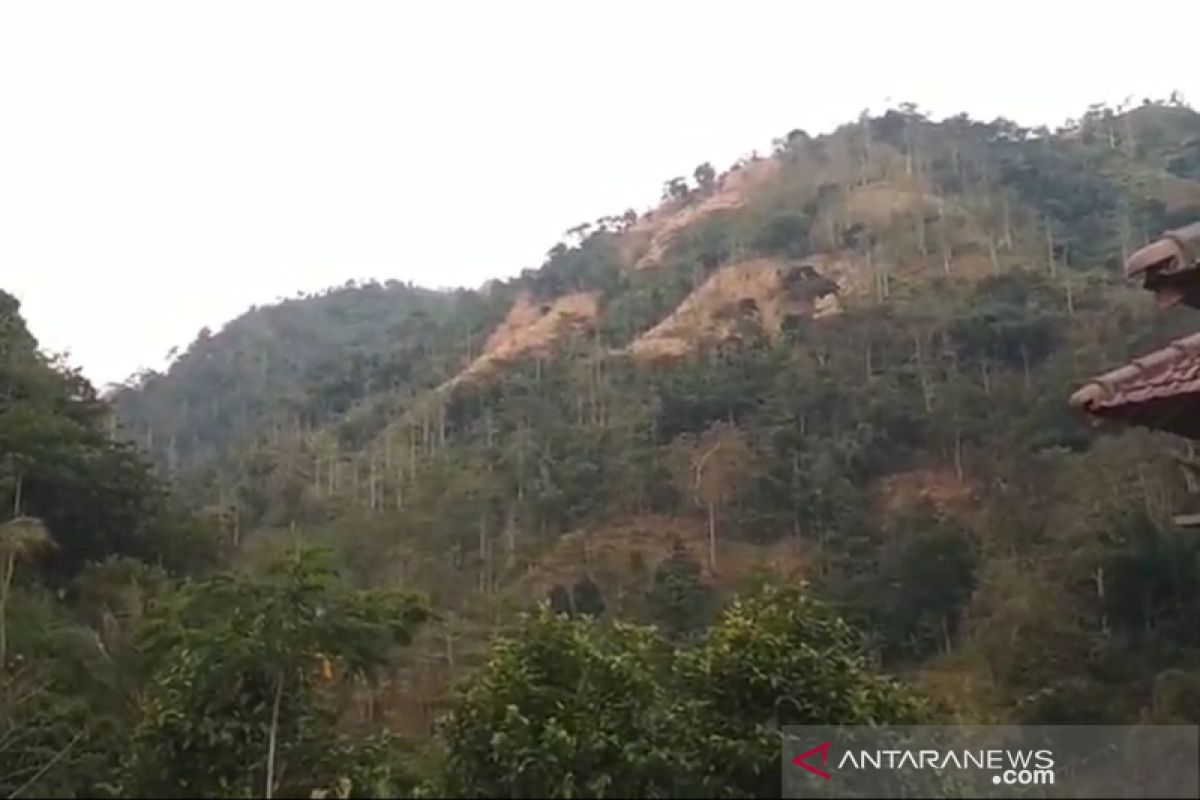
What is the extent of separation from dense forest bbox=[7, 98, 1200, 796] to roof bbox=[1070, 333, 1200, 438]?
0.76 meters

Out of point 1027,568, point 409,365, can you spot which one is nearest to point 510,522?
point 1027,568

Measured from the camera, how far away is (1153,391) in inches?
179

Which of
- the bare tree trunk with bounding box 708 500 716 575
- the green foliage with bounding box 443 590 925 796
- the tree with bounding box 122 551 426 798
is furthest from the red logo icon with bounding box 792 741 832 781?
the bare tree trunk with bounding box 708 500 716 575

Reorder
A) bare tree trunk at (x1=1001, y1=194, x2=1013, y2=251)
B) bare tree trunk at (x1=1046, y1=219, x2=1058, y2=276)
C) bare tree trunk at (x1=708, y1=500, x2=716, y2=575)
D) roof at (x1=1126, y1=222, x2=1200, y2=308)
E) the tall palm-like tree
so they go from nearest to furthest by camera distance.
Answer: roof at (x1=1126, y1=222, x2=1200, y2=308) < the tall palm-like tree < bare tree trunk at (x1=708, y1=500, x2=716, y2=575) < bare tree trunk at (x1=1046, y1=219, x2=1058, y2=276) < bare tree trunk at (x1=1001, y1=194, x2=1013, y2=251)

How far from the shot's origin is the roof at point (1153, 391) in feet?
14.8

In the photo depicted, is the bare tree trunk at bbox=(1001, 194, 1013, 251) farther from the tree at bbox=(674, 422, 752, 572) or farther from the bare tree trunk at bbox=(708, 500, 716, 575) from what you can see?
the bare tree trunk at bbox=(708, 500, 716, 575)

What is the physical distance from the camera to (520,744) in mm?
5008

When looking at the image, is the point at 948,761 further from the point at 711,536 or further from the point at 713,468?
the point at 713,468

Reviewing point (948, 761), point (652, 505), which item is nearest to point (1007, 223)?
point (652, 505)

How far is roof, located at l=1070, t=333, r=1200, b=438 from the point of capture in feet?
14.8

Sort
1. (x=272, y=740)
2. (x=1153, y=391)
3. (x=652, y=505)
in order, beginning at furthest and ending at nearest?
(x=652, y=505), (x=272, y=740), (x=1153, y=391)

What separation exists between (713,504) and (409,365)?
20005 millimetres

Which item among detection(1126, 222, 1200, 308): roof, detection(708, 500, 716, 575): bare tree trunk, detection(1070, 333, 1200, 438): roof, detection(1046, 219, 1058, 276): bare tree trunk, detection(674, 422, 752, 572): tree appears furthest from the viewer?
detection(1046, 219, 1058, 276): bare tree trunk

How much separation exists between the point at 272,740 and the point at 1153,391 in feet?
11.8
